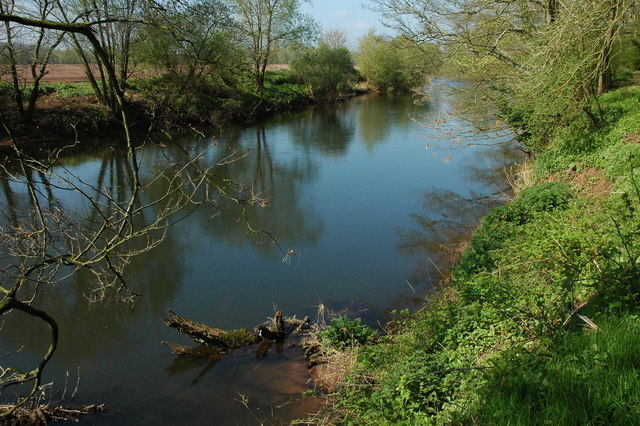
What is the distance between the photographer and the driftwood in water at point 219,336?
260 inches

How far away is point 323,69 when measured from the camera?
38.3 m

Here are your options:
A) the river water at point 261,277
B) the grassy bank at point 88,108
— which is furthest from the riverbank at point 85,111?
the river water at point 261,277

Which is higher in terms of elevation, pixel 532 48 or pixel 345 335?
pixel 532 48

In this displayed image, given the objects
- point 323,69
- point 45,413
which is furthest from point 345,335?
point 323,69

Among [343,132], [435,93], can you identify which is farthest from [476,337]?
[343,132]

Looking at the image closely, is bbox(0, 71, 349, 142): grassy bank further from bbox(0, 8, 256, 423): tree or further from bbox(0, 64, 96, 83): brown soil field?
bbox(0, 8, 256, 423): tree

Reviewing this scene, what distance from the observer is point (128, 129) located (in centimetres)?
330

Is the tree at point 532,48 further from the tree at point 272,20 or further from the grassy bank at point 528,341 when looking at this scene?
the tree at point 272,20

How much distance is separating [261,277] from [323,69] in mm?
31937

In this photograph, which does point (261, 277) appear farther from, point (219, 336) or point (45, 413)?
point (45, 413)

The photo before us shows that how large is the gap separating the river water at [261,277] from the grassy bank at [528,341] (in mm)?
1414

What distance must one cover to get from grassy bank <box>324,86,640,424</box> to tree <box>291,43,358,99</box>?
3177cm

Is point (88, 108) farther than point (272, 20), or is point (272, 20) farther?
point (272, 20)

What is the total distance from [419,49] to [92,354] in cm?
1162
